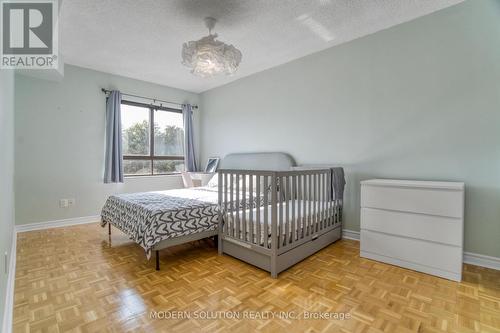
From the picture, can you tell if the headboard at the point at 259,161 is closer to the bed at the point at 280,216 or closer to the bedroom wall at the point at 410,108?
the bedroom wall at the point at 410,108

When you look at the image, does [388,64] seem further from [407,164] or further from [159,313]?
[159,313]

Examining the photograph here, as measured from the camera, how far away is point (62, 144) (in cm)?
376

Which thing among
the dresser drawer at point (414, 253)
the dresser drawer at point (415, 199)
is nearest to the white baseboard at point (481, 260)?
the dresser drawer at point (414, 253)

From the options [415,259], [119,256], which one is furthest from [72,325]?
[415,259]

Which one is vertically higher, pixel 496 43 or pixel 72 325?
pixel 496 43

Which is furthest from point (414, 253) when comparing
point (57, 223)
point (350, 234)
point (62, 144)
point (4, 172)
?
point (62, 144)

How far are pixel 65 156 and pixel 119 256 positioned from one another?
7.41 feet

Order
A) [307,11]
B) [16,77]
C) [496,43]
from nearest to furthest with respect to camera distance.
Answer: [496,43]
[307,11]
[16,77]

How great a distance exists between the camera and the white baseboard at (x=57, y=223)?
346 cm

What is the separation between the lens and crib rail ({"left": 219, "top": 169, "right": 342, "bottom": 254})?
7.04 feet

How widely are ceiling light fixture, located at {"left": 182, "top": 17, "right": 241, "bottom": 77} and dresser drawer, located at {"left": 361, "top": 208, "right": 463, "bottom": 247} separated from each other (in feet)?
7.05

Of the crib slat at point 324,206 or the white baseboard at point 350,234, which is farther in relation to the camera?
the white baseboard at point 350,234

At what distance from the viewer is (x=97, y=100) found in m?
4.07

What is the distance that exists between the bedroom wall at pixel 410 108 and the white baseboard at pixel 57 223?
3.38 m
